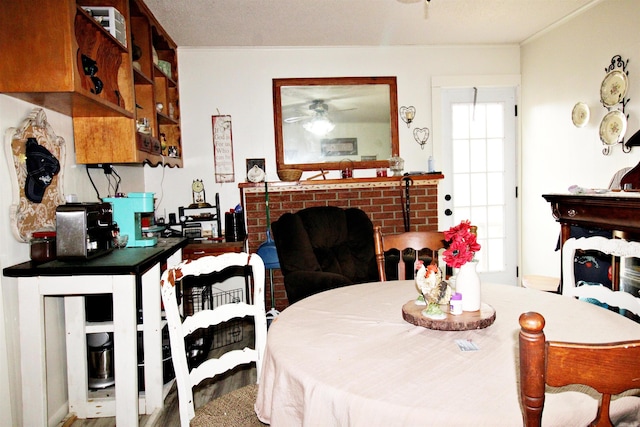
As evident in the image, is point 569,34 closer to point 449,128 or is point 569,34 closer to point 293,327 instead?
point 449,128

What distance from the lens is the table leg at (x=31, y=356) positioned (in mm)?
1807

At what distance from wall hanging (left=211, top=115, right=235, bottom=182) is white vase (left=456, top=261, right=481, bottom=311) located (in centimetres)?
309

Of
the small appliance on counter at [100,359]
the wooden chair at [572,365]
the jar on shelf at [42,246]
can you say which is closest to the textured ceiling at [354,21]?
the jar on shelf at [42,246]

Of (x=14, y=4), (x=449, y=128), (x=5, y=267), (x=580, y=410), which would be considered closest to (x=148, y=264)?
(x=5, y=267)

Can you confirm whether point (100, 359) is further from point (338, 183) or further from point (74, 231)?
point (338, 183)

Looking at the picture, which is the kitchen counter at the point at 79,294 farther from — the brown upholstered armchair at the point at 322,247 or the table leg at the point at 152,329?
the brown upholstered armchair at the point at 322,247

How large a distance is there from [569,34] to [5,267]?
4.35m

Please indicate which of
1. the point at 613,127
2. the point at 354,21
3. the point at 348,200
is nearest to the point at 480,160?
the point at 613,127

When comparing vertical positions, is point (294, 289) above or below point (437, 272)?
below

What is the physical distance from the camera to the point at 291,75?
410 cm

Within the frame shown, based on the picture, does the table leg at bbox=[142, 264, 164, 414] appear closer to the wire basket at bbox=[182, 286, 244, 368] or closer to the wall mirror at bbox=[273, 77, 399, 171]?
the wire basket at bbox=[182, 286, 244, 368]

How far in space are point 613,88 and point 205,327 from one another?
3346 mm

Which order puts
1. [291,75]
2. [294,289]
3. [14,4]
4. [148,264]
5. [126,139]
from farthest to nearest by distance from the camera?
[291,75]
[294,289]
[126,139]
[148,264]
[14,4]

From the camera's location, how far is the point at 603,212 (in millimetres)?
2416
